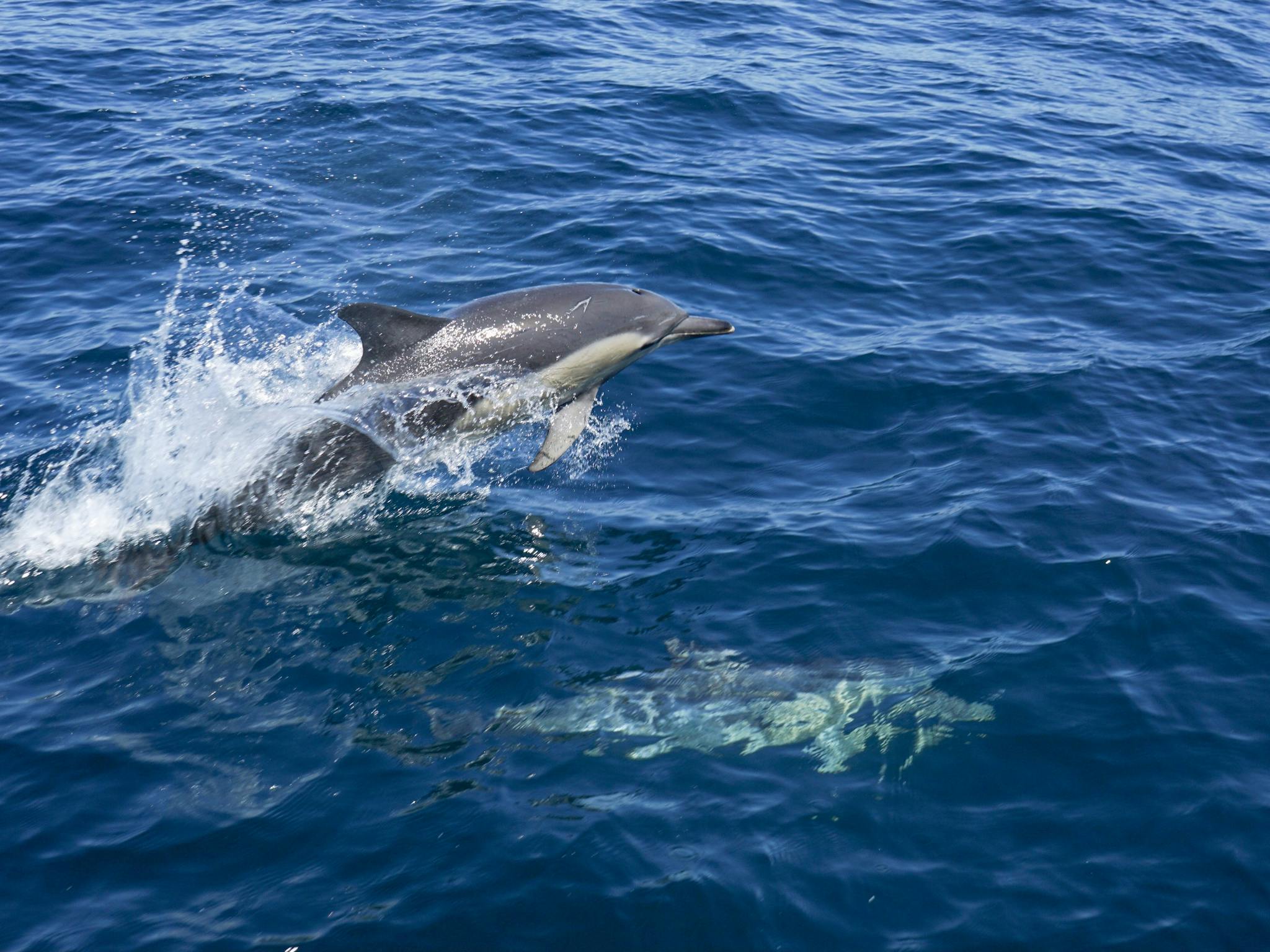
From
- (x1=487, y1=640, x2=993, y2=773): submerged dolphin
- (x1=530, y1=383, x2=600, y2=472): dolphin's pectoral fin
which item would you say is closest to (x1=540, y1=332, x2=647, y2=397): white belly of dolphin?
(x1=530, y1=383, x2=600, y2=472): dolphin's pectoral fin

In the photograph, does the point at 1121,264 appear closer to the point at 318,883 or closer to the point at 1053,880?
the point at 1053,880

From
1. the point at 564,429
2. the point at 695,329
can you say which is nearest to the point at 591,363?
the point at 564,429

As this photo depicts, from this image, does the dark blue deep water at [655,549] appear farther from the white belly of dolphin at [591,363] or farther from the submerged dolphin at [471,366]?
the white belly of dolphin at [591,363]

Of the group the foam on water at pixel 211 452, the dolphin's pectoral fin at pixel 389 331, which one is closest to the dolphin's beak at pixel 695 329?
the foam on water at pixel 211 452

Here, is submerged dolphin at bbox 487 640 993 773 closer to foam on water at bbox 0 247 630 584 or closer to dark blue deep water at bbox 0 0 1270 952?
dark blue deep water at bbox 0 0 1270 952

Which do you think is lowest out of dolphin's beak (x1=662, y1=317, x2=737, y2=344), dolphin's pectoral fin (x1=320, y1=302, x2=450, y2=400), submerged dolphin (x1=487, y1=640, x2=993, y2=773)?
submerged dolphin (x1=487, y1=640, x2=993, y2=773)

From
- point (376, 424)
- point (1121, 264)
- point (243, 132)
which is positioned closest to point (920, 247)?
point (1121, 264)

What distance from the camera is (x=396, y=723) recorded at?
8.12 meters

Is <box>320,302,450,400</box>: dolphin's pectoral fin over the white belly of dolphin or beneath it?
over

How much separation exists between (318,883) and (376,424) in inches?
164

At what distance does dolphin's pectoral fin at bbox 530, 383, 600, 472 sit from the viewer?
10758mm

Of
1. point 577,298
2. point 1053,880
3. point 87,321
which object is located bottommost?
point 1053,880

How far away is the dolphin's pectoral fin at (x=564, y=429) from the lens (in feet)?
35.3

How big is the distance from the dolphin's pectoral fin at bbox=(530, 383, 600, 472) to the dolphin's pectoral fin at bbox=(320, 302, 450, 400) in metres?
1.46
